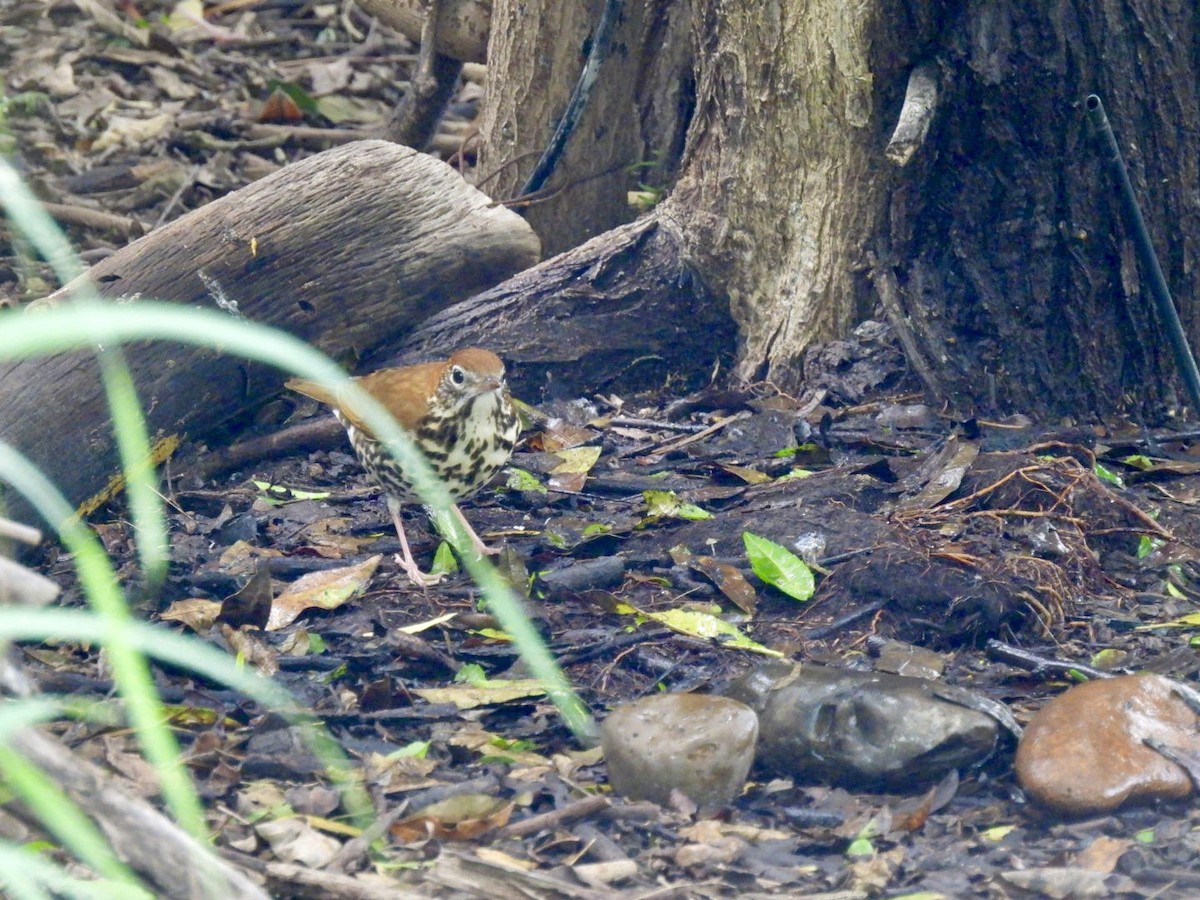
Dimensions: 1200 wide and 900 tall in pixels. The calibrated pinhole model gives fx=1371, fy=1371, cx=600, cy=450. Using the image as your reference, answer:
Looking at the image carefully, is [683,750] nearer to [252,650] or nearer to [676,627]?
[676,627]

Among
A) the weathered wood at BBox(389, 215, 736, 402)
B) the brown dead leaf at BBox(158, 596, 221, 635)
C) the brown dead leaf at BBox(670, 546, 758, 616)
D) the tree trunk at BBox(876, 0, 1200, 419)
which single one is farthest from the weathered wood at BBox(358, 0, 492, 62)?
the brown dead leaf at BBox(158, 596, 221, 635)

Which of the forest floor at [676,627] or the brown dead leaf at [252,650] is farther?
the brown dead leaf at [252,650]

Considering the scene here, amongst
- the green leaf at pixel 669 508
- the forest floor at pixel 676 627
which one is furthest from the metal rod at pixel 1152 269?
the green leaf at pixel 669 508

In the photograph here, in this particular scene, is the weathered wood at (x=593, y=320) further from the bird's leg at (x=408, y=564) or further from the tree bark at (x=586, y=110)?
the bird's leg at (x=408, y=564)

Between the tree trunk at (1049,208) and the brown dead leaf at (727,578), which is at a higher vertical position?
the tree trunk at (1049,208)

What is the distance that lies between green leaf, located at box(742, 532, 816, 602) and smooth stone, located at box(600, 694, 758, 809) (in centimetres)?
82

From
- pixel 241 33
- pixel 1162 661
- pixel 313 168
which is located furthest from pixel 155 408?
pixel 241 33

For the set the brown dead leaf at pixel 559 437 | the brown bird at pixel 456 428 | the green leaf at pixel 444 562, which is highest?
the brown bird at pixel 456 428

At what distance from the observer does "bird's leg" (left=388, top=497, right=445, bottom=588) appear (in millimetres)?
4074

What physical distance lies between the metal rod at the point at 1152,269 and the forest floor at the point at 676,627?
30 centimetres

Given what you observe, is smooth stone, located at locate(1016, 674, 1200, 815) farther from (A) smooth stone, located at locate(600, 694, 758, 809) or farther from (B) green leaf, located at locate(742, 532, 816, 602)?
(B) green leaf, located at locate(742, 532, 816, 602)

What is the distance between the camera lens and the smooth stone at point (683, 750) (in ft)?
Result: 9.66

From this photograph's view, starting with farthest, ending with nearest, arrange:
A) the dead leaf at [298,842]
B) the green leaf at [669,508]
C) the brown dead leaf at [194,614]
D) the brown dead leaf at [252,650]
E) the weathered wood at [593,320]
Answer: the weathered wood at [593,320]
the green leaf at [669,508]
the brown dead leaf at [194,614]
the brown dead leaf at [252,650]
the dead leaf at [298,842]

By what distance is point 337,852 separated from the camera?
269 centimetres
